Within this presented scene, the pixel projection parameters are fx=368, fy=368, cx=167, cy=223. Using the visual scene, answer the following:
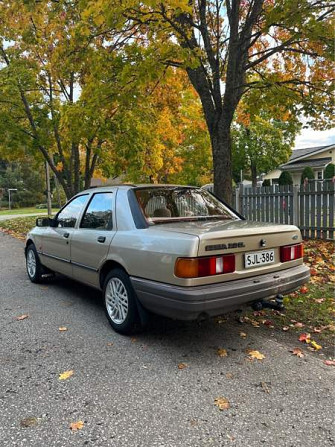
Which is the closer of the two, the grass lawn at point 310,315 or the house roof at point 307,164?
the grass lawn at point 310,315

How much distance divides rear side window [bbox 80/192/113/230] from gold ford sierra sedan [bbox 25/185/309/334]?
13 mm

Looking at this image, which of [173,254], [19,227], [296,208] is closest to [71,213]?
[173,254]

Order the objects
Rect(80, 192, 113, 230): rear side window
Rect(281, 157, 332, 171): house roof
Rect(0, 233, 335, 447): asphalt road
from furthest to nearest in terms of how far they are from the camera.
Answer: Rect(281, 157, 332, 171): house roof
Rect(80, 192, 113, 230): rear side window
Rect(0, 233, 335, 447): asphalt road

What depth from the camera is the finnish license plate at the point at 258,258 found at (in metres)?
3.51

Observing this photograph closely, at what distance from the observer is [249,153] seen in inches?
1369

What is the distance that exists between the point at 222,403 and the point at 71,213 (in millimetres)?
3533

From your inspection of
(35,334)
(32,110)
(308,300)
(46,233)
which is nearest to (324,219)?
(308,300)

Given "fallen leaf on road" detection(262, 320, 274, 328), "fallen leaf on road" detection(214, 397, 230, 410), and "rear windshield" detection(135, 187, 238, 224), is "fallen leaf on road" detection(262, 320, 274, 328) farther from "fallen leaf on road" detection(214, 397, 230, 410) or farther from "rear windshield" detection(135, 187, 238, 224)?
"fallen leaf on road" detection(214, 397, 230, 410)

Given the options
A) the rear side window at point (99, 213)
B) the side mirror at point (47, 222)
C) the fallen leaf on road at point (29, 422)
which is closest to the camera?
the fallen leaf on road at point (29, 422)

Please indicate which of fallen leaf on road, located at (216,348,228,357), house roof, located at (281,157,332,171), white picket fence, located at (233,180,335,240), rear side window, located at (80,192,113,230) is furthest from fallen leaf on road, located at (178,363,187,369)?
house roof, located at (281,157,332,171)

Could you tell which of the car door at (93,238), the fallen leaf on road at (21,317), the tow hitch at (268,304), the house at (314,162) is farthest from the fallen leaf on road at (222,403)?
the house at (314,162)

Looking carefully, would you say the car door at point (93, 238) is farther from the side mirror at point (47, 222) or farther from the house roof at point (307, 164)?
the house roof at point (307, 164)

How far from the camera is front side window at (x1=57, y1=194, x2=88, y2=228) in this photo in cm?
513

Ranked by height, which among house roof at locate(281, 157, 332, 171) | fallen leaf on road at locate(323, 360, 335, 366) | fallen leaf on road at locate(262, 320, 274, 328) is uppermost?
house roof at locate(281, 157, 332, 171)
